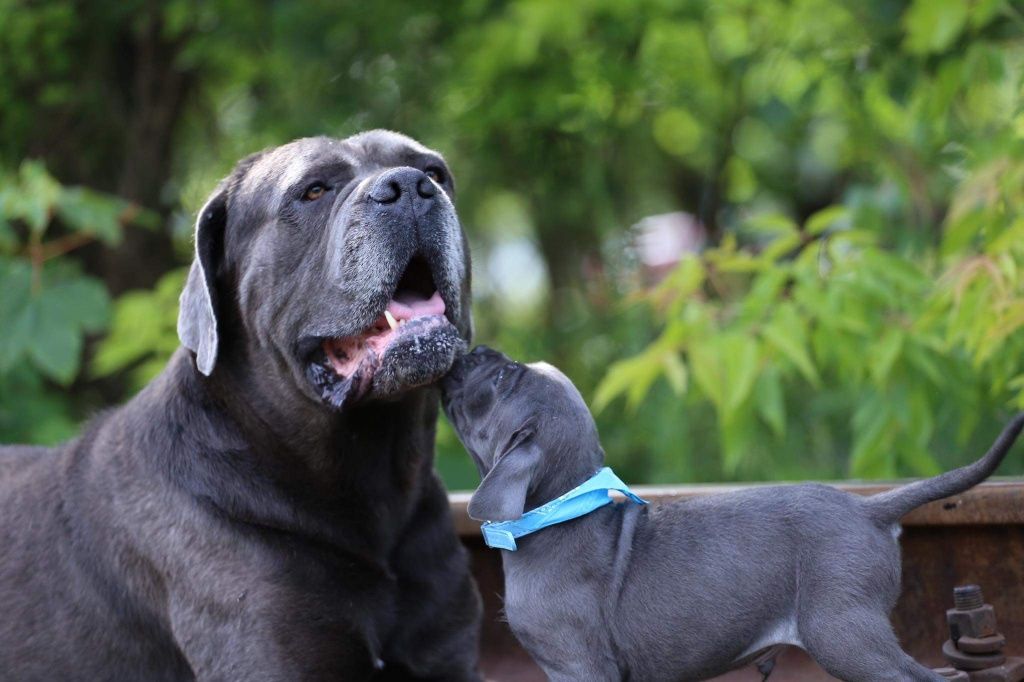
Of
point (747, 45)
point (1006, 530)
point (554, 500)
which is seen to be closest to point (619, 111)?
point (747, 45)

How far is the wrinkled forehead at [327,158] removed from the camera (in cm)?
337

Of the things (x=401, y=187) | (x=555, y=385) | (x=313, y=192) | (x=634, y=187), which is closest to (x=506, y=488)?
(x=555, y=385)

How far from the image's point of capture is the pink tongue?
128 inches

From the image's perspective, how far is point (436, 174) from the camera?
3.64m

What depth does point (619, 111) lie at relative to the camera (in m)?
8.52

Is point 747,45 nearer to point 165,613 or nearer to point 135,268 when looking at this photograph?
point 135,268

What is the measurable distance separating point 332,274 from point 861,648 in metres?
1.53

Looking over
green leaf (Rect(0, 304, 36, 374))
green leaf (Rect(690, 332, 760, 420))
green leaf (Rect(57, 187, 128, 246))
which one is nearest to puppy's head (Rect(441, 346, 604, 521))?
green leaf (Rect(690, 332, 760, 420))

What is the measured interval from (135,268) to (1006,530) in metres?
6.97

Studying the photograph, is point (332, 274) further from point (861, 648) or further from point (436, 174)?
point (861, 648)

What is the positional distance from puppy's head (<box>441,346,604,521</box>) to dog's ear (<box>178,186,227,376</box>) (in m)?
0.69

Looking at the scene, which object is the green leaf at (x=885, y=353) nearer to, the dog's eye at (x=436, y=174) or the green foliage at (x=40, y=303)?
the dog's eye at (x=436, y=174)

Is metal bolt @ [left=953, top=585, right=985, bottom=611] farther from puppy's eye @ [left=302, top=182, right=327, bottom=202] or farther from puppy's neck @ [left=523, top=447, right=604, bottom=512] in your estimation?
puppy's eye @ [left=302, top=182, right=327, bottom=202]

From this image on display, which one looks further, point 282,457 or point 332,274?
point 282,457
